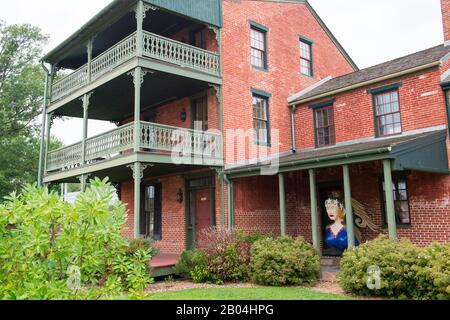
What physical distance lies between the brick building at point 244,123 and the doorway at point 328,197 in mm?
46

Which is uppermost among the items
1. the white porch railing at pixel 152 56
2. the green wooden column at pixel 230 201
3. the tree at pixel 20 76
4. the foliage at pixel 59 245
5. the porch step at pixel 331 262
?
the tree at pixel 20 76

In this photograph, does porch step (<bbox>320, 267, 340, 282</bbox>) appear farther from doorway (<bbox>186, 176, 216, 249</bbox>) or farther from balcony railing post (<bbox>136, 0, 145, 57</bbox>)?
balcony railing post (<bbox>136, 0, 145, 57</bbox>)

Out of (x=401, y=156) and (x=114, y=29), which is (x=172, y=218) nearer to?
(x=114, y=29)

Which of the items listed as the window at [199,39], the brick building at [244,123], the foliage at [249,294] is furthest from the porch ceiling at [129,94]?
the foliage at [249,294]

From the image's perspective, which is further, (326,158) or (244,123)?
(244,123)

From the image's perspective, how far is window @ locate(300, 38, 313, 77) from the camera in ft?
60.8

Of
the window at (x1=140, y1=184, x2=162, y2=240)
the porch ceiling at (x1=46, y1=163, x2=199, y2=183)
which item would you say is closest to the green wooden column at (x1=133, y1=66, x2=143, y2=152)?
the porch ceiling at (x1=46, y1=163, x2=199, y2=183)

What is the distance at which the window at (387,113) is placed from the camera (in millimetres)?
13656

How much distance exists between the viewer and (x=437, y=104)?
1247 cm

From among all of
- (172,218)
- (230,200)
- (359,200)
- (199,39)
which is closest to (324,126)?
(359,200)

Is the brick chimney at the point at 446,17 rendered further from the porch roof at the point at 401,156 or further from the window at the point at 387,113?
the porch roof at the point at 401,156

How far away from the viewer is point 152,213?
17391mm

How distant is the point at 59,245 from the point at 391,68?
13393 mm
